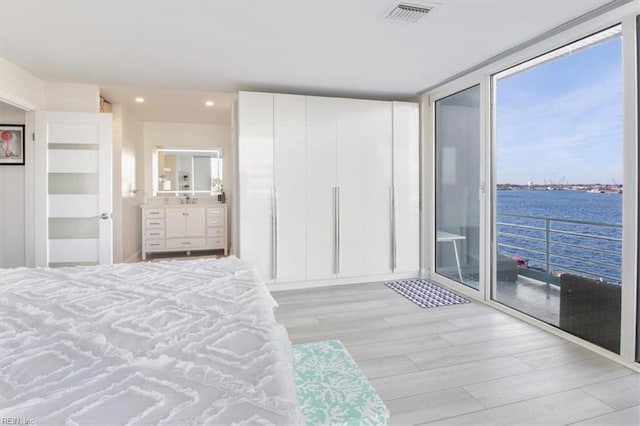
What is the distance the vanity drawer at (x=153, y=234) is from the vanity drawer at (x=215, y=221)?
0.83 m

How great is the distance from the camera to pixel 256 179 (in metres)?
3.90

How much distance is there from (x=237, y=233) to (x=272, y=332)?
9.71 ft

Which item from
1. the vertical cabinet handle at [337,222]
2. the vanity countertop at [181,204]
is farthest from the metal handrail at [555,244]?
the vanity countertop at [181,204]

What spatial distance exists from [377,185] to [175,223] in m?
3.90

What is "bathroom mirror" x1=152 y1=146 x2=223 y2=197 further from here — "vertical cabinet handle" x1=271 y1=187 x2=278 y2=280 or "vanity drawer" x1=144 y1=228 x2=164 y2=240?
"vertical cabinet handle" x1=271 y1=187 x2=278 y2=280

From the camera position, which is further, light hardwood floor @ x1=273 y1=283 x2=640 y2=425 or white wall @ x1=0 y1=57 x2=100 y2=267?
white wall @ x1=0 y1=57 x2=100 y2=267

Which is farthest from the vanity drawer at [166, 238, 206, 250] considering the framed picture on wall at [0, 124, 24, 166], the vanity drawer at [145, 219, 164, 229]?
the framed picture on wall at [0, 124, 24, 166]

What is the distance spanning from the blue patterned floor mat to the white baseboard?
12cm

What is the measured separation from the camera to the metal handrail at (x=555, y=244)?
2906 millimetres

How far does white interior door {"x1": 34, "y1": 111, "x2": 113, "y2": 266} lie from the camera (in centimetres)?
367

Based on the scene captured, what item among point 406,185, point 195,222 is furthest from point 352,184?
point 195,222

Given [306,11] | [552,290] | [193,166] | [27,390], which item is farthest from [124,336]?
[193,166]

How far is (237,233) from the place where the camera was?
4.15 meters

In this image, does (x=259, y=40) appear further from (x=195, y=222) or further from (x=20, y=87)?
(x=195, y=222)
